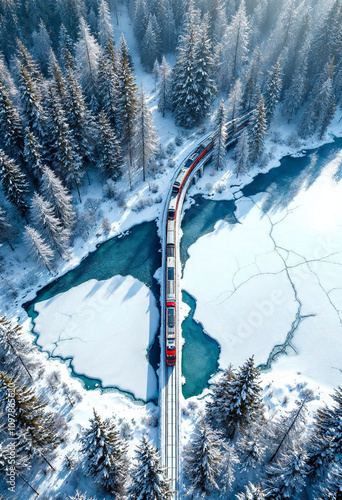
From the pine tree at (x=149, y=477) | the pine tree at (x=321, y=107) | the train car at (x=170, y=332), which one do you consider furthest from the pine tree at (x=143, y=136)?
the pine tree at (x=149, y=477)

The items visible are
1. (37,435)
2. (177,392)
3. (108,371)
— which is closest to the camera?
(37,435)

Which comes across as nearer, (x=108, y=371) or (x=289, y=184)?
(x=108, y=371)

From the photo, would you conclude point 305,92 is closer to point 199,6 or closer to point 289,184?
point 289,184

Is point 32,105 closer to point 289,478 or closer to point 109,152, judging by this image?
point 109,152

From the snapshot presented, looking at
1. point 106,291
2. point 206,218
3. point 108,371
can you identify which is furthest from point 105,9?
point 108,371

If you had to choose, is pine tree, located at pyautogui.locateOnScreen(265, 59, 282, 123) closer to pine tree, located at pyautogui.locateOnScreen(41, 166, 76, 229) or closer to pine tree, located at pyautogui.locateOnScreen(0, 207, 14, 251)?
pine tree, located at pyautogui.locateOnScreen(41, 166, 76, 229)

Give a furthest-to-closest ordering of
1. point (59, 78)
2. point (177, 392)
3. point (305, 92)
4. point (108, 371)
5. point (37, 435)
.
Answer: point (305, 92)
point (59, 78)
point (108, 371)
point (177, 392)
point (37, 435)

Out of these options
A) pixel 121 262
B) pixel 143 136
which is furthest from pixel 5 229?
pixel 143 136

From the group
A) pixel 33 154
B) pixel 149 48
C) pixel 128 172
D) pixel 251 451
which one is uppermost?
pixel 149 48
